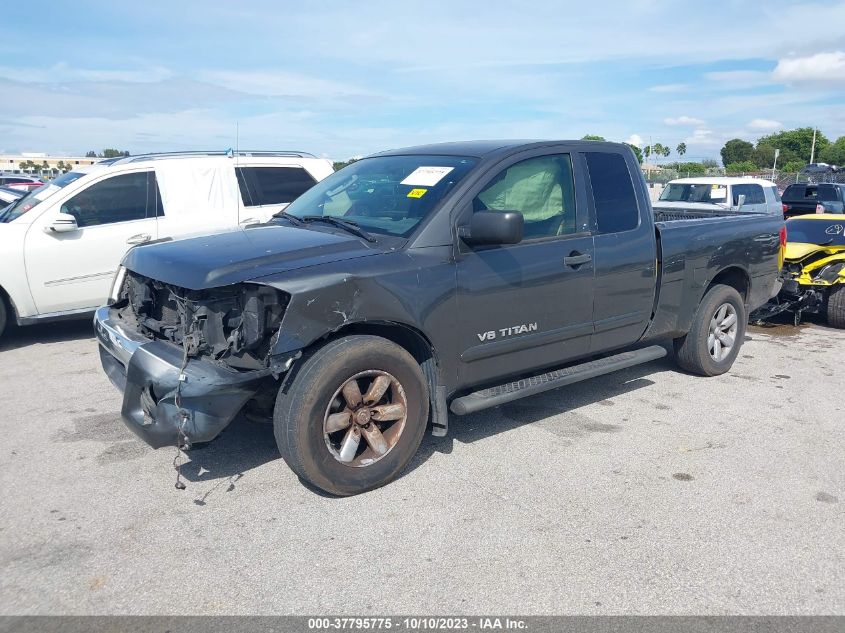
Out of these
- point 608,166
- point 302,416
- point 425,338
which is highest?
point 608,166

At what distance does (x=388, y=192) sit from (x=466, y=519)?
212 centimetres

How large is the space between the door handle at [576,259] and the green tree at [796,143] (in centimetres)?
10942

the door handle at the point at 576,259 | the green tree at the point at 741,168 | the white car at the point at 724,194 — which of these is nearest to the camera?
the door handle at the point at 576,259

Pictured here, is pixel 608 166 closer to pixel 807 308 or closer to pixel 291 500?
pixel 291 500

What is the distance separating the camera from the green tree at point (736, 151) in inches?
3989

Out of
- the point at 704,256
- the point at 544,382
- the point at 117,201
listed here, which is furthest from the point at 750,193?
the point at 117,201

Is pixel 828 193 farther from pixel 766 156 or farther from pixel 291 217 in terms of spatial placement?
pixel 766 156

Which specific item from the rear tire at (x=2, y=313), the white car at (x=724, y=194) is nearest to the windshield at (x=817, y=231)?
the white car at (x=724, y=194)

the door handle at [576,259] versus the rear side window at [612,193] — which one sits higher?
the rear side window at [612,193]

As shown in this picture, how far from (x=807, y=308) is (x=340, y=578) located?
7.53 metres

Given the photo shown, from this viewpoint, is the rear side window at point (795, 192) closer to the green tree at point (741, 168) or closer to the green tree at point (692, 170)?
the green tree at point (692, 170)

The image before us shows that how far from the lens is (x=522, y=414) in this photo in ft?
17.1

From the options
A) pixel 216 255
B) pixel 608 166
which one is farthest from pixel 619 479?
pixel 216 255

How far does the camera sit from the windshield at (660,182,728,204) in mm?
12797
